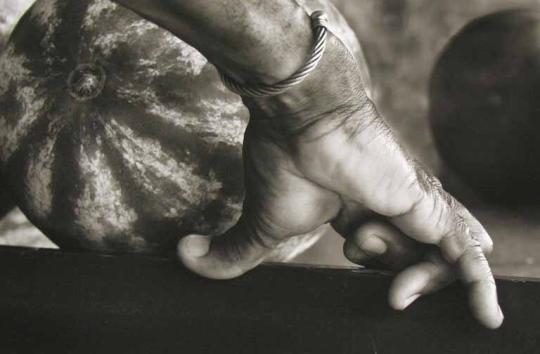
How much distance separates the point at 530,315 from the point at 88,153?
1.00 meters

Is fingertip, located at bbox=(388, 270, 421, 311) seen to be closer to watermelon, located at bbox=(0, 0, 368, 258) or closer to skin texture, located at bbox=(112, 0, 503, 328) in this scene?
skin texture, located at bbox=(112, 0, 503, 328)

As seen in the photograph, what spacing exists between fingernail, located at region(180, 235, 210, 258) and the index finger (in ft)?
1.26

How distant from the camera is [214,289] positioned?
47.7 inches

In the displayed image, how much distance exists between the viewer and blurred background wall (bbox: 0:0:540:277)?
2.38 m

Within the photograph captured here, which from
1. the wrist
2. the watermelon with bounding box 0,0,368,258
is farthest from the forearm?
the watermelon with bounding box 0,0,368,258

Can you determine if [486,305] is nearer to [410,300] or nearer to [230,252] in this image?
[410,300]

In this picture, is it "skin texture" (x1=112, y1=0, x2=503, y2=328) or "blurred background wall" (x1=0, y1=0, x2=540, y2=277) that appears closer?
"skin texture" (x1=112, y1=0, x2=503, y2=328)

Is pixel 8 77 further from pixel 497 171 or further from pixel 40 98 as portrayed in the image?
pixel 497 171

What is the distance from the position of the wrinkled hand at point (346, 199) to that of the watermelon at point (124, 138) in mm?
224

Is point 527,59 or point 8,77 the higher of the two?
point 8,77

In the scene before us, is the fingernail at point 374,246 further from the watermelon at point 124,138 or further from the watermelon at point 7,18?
the watermelon at point 7,18

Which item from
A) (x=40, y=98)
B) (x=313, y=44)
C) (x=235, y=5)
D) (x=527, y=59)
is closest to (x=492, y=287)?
(x=313, y=44)

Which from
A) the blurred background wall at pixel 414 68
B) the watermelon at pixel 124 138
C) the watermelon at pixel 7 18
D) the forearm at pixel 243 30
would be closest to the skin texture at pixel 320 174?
the forearm at pixel 243 30

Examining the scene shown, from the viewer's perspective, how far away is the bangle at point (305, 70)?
0.92 m
